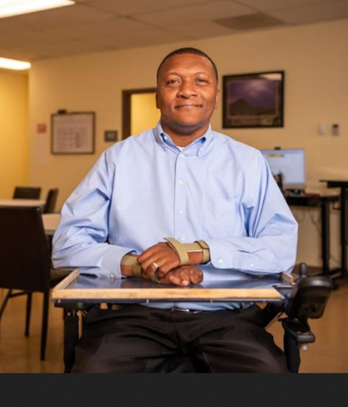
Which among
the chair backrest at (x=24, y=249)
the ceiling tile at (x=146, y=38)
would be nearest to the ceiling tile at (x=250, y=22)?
the ceiling tile at (x=146, y=38)

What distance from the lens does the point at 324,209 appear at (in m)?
6.61

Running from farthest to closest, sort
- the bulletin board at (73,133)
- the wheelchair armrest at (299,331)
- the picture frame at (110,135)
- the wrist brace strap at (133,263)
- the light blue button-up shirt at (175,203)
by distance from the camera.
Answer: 1. the bulletin board at (73,133)
2. the picture frame at (110,135)
3. the light blue button-up shirt at (175,203)
4. the wrist brace strap at (133,263)
5. the wheelchair armrest at (299,331)

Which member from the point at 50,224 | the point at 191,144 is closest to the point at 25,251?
the point at 50,224

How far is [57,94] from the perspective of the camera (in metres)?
9.38

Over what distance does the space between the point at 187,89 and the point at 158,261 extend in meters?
0.58

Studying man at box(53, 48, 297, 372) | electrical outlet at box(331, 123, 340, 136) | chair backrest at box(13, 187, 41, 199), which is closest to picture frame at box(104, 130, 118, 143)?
chair backrest at box(13, 187, 41, 199)

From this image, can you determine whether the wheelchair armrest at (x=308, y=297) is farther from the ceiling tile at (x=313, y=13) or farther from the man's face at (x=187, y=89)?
the ceiling tile at (x=313, y=13)

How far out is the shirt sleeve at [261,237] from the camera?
5.57 ft

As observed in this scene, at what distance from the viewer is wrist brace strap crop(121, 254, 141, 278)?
1660mm

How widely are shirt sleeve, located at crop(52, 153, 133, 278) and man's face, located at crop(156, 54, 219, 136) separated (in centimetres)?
26

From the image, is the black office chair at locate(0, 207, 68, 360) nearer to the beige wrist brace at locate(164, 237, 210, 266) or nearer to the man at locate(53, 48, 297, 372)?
the man at locate(53, 48, 297, 372)

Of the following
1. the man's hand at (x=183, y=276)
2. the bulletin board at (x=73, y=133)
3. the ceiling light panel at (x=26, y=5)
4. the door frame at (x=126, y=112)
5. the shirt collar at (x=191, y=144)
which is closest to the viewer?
the man's hand at (x=183, y=276)

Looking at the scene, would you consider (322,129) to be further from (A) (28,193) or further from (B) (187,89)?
(B) (187,89)

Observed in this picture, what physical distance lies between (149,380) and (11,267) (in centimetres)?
309
